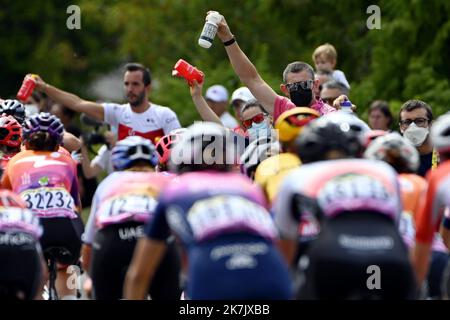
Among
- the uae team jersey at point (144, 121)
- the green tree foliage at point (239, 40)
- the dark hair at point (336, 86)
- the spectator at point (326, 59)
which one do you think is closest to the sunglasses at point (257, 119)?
the dark hair at point (336, 86)

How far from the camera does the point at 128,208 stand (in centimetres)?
1013

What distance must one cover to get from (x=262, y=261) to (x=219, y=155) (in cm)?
92

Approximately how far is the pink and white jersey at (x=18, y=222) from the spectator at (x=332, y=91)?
5.96m

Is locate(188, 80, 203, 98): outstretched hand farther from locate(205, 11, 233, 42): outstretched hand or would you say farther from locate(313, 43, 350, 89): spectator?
locate(313, 43, 350, 89): spectator

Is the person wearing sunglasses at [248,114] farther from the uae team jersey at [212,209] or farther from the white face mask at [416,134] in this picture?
the uae team jersey at [212,209]

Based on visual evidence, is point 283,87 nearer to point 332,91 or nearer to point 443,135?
point 332,91

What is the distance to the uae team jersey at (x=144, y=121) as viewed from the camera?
53.6ft

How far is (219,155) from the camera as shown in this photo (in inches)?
351

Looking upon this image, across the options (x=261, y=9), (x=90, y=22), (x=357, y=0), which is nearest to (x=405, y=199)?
(x=357, y=0)

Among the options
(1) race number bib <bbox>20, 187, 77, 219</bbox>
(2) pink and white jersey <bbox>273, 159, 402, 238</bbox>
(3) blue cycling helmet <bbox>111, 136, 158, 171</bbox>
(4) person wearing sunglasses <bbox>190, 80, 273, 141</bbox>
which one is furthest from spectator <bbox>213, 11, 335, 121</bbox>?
(2) pink and white jersey <bbox>273, 159, 402, 238</bbox>

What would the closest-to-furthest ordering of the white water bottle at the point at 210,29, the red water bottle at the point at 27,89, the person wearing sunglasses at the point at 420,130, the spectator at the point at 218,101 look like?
1. the white water bottle at the point at 210,29
2. the person wearing sunglasses at the point at 420,130
3. the red water bottle at the point at 27,89
4. the spectator at the point at 218,101

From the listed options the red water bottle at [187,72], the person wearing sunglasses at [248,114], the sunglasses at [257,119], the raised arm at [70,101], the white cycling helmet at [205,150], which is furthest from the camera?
the raised arm at [70,101]

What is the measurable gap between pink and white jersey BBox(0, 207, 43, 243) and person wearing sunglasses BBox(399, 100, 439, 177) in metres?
5.04

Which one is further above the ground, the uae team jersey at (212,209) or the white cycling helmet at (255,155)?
the white cycling helmet at (255,155)
